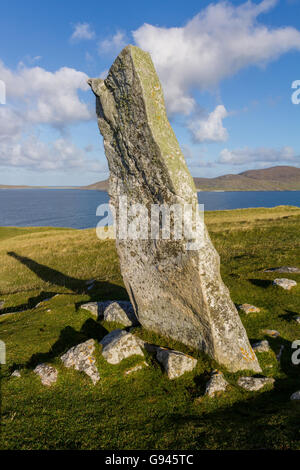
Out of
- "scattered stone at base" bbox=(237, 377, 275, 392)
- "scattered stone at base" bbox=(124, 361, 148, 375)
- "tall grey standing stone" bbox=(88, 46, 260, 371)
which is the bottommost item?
"scattered stone at base" bbox=(237, 377, 275, 392)

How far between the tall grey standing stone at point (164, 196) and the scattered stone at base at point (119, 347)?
1698 mm

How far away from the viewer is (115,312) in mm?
12570

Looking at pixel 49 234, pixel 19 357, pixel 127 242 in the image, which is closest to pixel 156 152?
pixel 127 242

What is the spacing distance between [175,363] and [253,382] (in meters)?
2.38

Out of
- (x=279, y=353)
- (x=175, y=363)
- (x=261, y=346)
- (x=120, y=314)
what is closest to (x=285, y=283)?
(x=279, y=353)

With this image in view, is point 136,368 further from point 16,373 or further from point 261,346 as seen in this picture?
point 261,346

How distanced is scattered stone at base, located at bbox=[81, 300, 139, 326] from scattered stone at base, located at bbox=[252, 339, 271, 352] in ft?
15.8

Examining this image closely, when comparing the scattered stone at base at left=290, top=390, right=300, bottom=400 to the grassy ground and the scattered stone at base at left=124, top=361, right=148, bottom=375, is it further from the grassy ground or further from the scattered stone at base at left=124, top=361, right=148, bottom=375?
the scattered stone at base at left=124, top=361, right=148, bottom=375

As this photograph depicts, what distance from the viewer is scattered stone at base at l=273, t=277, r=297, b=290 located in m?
15.5

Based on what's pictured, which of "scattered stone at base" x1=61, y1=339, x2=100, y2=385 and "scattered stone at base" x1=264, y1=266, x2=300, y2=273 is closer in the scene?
"scattered stone at base" x1=61, y1=339, x2=100, y2=385

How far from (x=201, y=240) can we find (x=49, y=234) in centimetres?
4651

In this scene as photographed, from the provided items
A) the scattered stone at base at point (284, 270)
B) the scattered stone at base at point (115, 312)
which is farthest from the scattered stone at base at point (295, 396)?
the scattered stone at base at point (284, 270)

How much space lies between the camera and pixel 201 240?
9.48 metres

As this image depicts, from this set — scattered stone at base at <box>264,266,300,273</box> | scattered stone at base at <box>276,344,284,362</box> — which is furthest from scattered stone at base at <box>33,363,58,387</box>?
scattered stone at base at <box>264,266,300,273</box>
